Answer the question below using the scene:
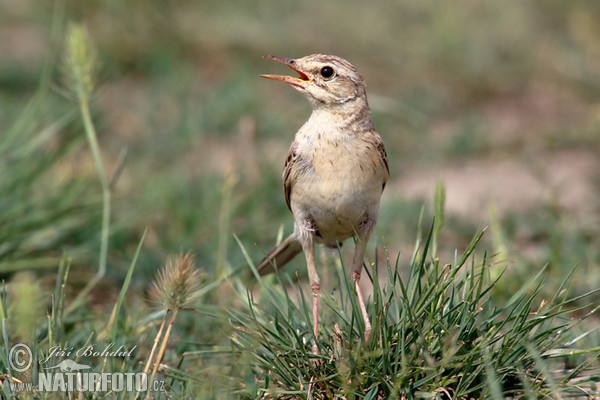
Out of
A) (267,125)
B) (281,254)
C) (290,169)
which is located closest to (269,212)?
(267,125)

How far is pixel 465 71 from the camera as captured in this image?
8.60m

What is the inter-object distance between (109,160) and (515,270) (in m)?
3.29

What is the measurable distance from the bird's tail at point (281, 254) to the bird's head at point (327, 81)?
2.00 feet

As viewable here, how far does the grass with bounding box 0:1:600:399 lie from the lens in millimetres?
3248

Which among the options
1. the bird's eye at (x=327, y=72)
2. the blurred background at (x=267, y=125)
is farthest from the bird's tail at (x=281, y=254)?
the bird's eye at (x=327, y=72)

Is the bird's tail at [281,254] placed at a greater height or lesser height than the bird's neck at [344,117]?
lesser

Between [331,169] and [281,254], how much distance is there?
1.81ft

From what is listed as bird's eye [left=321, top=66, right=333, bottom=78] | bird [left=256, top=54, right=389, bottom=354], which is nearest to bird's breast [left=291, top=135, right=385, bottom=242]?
bird [left=256, top=54, right=389, bottom=354]

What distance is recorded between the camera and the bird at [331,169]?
3.67 metres

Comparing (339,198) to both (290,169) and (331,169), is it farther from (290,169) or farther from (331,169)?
(290,169)

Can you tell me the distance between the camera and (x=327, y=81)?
3.94 m

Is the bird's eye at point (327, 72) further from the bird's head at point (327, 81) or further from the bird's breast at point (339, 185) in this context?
the bird's breast at point (339, 185)

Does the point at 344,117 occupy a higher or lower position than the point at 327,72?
lower

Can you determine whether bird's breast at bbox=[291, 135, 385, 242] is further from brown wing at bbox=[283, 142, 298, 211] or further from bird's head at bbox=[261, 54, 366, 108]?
bird's head at bbox=[261, 54, 366, 108]
